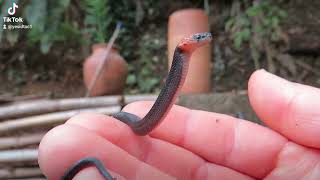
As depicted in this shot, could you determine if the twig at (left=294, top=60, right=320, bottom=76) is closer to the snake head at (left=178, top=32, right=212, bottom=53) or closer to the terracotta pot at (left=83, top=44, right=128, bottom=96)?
the terracotta pot at (left=83, top=44, right=128, bottom=96)

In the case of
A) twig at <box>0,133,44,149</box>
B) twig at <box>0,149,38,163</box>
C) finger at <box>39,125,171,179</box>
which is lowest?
twig at <box>0,149,38,163</box>

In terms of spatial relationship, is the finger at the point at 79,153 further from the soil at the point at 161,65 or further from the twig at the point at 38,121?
the soil at the point at 161,65

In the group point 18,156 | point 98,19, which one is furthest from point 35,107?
point 98,19

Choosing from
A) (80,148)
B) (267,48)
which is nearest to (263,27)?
(267,48)

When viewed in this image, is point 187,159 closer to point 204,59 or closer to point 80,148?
point 80,148

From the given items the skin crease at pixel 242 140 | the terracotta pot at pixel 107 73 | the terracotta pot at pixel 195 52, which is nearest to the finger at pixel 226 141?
the skin crease at pixel 242 140

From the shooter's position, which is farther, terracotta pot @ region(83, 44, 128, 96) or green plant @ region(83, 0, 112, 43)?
green plant @ region(83, 0, 112, 43)

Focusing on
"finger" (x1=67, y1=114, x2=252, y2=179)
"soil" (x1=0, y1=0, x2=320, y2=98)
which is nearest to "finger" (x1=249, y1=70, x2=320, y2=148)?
"finger" (x1=67, y1=114, x2=252, y2=179)
